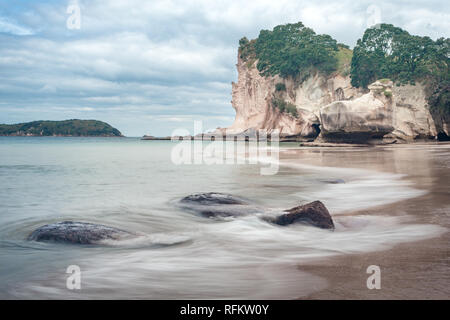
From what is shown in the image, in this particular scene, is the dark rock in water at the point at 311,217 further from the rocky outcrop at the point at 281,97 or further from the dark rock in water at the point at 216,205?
the rocky outcrop at the point at 281,97

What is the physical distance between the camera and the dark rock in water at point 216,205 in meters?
6.88

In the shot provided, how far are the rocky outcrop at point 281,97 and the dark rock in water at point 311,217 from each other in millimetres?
44649

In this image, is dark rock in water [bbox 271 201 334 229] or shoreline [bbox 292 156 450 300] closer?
shoreline [bbox 292 156 450 300]

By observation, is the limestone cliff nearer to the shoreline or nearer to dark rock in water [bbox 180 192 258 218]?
dark rock in water [bbox 180 192 258 218]

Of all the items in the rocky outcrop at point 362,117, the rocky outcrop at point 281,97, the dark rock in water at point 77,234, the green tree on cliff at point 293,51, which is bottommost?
the dark rock in water at point 77,234

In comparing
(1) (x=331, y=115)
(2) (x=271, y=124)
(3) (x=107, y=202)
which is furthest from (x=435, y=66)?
(3) (x=107, y=202)

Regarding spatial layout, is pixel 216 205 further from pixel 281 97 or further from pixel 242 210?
pixel 281 97

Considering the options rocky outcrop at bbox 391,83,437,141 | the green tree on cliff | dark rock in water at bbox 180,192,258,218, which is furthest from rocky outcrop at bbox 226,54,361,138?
dark rock in water at bbox 180,192,258,218

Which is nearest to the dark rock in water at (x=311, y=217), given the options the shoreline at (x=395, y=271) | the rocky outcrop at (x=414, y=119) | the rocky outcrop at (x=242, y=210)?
the rocky outcrop at (x=242, y=210)

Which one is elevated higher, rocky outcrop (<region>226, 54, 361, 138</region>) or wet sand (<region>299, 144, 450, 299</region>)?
rocky outcrop (<region>226, 54, 361, 138</region>)

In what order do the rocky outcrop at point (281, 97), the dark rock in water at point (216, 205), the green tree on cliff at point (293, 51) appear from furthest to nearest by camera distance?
the green tree on cliff at point (293, 51)
the rocky outcrop at point (281, 97)
the dark rock in water at point (216, 205)

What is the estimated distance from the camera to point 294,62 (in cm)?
6600

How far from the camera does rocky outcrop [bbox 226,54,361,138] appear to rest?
6150 cm

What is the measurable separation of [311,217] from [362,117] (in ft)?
107
